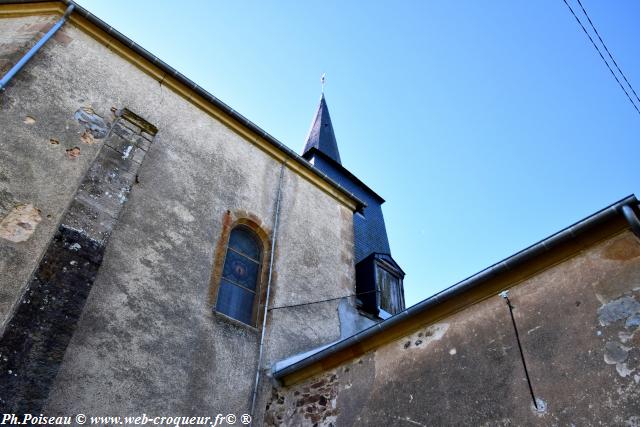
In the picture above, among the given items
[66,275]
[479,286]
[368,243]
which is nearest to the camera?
[66,275]

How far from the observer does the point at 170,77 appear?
7.47m

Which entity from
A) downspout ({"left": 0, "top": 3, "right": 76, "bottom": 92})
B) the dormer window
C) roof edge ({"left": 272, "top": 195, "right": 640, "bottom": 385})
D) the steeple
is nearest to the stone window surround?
roof edge ({"left": 272, "top": 195, "right": 640, "bottom": 385})

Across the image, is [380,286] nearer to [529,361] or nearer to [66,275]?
[529,361]

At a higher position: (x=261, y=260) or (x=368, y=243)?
(x=368, y=243)

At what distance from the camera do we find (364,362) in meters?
5.45

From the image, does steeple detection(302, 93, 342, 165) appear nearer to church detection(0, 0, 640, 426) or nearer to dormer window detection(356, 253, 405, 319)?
dormer window detection(356, 253, 405, 319)

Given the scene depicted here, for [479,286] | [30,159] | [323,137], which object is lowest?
[479,286]

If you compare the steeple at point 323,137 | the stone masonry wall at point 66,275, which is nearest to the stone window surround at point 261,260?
the stone masonry wall at point 66,275

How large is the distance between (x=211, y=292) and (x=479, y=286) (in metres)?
3.30

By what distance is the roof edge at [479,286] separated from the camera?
13.5 feet

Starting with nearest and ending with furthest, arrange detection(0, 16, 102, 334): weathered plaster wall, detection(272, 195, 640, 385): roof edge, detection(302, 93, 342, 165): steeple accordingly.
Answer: detection(272, 195, 640, 385): roof edge → detection(0, 16, 102, 334): weathered plaster wall → detection(302, 93, 342, 165): steeple

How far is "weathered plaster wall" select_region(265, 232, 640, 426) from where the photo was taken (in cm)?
365

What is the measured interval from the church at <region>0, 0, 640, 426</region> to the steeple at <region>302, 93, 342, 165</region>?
8477mm

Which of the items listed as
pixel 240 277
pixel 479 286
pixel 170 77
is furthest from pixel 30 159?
pixel 479 286
